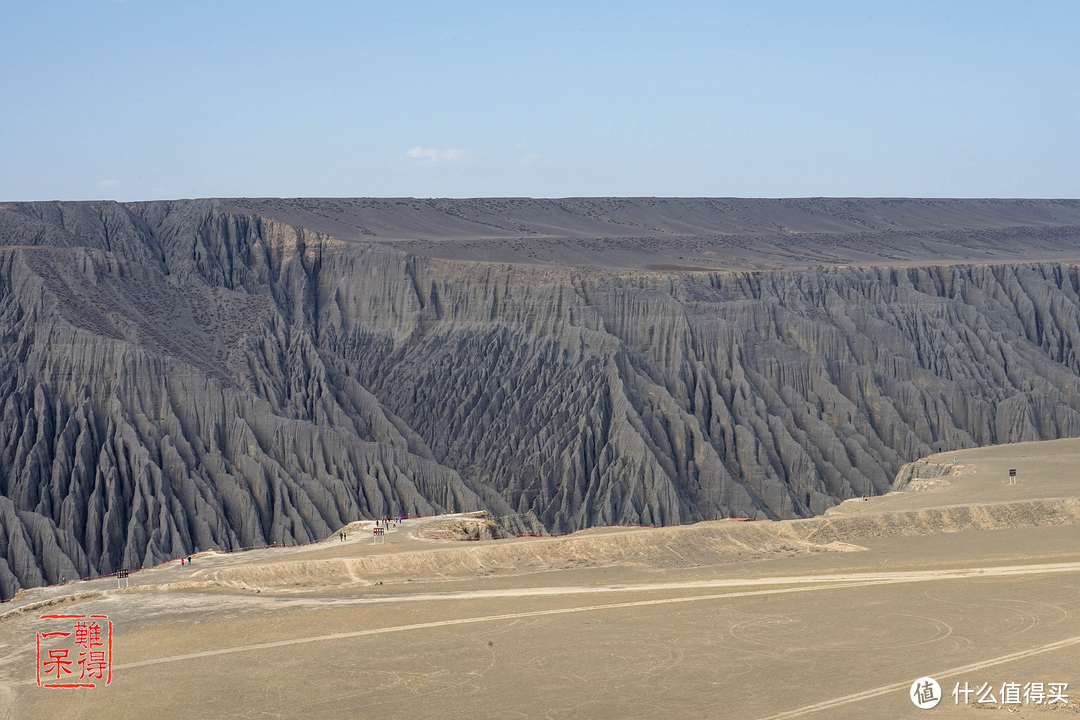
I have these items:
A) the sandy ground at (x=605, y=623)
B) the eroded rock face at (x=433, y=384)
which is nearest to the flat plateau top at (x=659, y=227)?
the eroded rock face at (x=433, y=384)

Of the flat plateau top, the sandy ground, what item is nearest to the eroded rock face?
the flat plateau top

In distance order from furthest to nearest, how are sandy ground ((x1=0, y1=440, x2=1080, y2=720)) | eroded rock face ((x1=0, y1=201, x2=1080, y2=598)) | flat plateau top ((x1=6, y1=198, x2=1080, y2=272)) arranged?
flat plateau top ((x1=6, y1=198, x2=1080, y2=272)), eroded rock face ((x1=0, y1=201, x2=1080, y2=598)), sandy ground ((x1=0, y1=440, x2=1080, y2=720))

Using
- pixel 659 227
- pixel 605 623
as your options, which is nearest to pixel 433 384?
pixel 605 623

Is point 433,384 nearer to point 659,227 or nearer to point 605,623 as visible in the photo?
point 605,623

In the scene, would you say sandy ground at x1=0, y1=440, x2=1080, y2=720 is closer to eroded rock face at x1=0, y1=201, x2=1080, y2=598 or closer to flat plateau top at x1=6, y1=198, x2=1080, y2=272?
eroded rock face at x1=0, y1=201, x2=1080, y2=598

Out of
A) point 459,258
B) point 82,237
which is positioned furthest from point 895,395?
point 82,237

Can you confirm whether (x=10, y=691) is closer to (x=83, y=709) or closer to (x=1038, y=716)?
(x=83, y=709)
